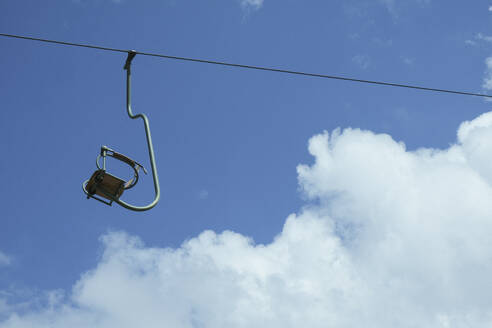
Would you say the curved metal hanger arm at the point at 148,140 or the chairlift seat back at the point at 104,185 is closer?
the curved metal hanger arm at the point at 148,140

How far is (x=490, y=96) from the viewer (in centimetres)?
952

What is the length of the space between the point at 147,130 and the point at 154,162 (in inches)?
22.0

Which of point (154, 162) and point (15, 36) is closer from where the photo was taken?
point (154, 162)

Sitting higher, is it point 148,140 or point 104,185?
point 148,140

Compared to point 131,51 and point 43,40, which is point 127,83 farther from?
point 43,40

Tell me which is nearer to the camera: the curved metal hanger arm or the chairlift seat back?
the curved metal hanger arm

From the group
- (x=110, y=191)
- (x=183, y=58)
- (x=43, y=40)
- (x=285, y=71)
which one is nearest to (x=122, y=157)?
(x=110, y=191)

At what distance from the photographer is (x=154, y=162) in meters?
5.82

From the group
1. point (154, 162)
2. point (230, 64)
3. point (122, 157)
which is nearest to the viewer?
point (154, 162)

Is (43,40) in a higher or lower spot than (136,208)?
higher

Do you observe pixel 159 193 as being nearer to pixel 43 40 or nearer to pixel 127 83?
pixel 127 83

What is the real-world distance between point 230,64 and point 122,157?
310 cm

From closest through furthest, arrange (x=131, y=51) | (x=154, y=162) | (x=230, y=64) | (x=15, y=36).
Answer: (x=154, y=162) < (x=131, y=51) < (x=15, y=36) < (x=230, y=64)

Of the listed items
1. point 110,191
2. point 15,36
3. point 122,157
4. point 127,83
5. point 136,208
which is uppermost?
point 15,36
